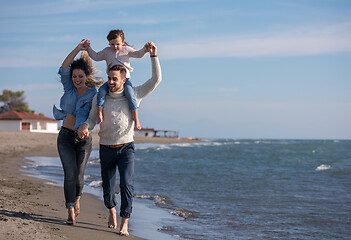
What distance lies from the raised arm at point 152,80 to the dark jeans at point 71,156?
84 cm

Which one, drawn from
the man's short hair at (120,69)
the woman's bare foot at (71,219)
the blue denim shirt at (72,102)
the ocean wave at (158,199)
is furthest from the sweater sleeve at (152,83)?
the ocean wave at (158,199)

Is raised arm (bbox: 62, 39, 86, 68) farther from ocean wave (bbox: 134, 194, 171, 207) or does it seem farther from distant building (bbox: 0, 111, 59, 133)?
distant building (bbox: 0, 111, 59, 133)

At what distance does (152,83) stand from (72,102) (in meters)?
0.99

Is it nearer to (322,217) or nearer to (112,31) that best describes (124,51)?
(112,31)

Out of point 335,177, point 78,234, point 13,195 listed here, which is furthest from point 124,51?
point 335,177

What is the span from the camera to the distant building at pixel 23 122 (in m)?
48.9

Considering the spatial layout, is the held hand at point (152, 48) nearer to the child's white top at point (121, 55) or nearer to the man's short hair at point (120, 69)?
the child's white top at point (121, 55)

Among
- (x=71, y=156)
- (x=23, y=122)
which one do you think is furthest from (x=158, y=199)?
(x=23, y=122)

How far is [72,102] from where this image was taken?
184 inches

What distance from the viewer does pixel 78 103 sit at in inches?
182

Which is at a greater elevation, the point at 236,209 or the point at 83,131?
the point at 83,131

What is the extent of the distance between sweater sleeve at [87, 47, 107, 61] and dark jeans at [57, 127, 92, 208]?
89 cm

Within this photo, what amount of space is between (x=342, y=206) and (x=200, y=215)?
11.4 feet

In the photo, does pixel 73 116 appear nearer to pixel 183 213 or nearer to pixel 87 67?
pixel 87 67
